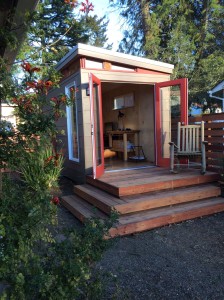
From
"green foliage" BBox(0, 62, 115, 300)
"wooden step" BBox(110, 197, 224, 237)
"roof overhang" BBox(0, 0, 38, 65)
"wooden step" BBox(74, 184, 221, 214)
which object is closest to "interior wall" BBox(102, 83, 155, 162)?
"wooden step" BBox(74, 184, 221, 214)

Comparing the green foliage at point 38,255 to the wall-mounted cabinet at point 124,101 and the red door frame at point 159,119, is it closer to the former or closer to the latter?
the red door frame at point 159,119

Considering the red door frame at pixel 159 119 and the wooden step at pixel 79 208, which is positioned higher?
the red door frame at pixel 159 119

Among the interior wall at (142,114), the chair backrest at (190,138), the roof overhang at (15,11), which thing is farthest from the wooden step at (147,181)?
the roof overhang at (15,11)

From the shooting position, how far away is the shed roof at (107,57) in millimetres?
4797

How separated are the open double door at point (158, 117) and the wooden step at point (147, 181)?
0.42 meters

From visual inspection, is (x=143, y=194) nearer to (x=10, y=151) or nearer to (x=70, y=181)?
(x=70, y=181)

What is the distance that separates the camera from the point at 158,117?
18.8ft

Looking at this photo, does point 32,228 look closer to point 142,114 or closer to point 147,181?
point 147,181

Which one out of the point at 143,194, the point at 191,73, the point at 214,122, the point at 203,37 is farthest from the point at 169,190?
the point at 203,37

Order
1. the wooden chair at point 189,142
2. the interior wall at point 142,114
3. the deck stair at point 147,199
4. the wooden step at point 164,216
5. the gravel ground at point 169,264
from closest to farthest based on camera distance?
the gravel ground at point 169,264 < the wooden step at point 164,216 < the deck stair at point 147,199 < the wooden chair at point 189,142 < the interior wall at point 142,114

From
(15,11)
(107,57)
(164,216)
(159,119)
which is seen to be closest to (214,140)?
(159,119)

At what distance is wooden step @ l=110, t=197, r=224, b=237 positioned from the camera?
133 inches

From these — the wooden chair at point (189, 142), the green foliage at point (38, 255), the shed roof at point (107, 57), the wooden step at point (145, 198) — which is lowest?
the wooden step at point (145, 198)

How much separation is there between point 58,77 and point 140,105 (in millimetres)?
5278
